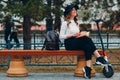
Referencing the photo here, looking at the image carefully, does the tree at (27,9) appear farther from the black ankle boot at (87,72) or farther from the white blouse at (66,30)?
the black ankle boot at (87,72)

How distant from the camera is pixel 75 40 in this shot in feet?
29.2

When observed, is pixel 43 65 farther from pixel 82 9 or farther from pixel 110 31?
pixel 110 31

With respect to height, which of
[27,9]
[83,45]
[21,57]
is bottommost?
[21,57]

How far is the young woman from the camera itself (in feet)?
28.6

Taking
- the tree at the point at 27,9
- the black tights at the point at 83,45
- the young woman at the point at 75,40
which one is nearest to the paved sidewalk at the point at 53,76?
the young woman at the point at 75,40

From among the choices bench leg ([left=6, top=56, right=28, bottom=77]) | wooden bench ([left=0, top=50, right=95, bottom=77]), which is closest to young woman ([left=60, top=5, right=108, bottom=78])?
wooden bench ([left=0, top=50, right=95, bottom=77])

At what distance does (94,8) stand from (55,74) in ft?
22.1

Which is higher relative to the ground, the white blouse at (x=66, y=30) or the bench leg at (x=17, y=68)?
the white blouse at (x=66, y=30)

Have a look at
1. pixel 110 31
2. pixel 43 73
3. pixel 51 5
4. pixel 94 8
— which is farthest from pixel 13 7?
pixel 110 31

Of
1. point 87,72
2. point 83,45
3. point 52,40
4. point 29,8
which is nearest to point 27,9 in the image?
point 29,8

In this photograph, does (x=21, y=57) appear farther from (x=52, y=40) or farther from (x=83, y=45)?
(x=83, y=45)

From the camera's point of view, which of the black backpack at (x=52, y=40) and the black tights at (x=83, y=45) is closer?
the black tights at (x=83, y=45)

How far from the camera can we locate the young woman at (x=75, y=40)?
8727 mm

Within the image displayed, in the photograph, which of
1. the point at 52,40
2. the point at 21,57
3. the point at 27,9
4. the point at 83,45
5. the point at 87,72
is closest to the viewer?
the point at 87,72
